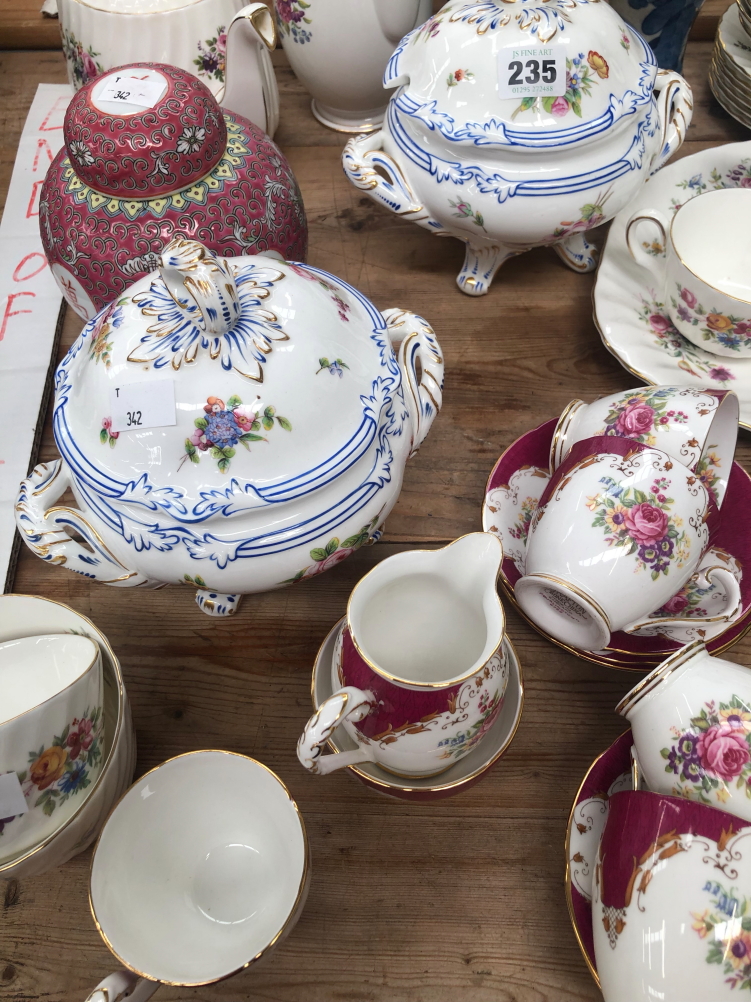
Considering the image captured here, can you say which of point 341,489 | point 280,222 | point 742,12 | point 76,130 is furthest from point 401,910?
point 742,12

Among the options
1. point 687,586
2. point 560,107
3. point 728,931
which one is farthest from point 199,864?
point 560,107

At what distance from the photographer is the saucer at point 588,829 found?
0.67 meters

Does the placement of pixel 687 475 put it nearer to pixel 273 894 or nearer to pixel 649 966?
pixel 649 966

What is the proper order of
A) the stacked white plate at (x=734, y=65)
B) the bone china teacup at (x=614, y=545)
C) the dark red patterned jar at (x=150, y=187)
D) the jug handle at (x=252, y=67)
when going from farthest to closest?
1. the stacked white plate at (x=734, y=65)
2. the jug handle at (x=252, y=67)
3. the dark red patterned jar at (x=150, y=187)
4. the bone china teacup at (x=614, y=545)

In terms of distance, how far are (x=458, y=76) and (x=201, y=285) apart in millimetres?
542

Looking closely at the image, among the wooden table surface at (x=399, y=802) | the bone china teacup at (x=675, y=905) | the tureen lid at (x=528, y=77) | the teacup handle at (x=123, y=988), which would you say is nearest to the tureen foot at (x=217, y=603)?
the wooden table surface at (x=399, y=802)

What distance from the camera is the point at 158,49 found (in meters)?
1.21

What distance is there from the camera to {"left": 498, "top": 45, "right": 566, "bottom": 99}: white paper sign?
0.94 meters

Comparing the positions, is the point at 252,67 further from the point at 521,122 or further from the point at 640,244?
the point at 640,244

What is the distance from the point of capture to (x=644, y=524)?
0.74 metres

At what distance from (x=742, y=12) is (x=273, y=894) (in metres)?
1.47

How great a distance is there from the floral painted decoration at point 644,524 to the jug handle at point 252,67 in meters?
0.80

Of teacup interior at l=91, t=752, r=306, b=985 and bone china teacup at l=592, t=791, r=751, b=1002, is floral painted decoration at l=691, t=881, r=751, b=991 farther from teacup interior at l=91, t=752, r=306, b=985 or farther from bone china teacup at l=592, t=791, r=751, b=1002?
teacup interior at l=91, t=752, r=306, b=985

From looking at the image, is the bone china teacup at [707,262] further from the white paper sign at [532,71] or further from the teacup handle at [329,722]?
the teacup handle at [329,722]
